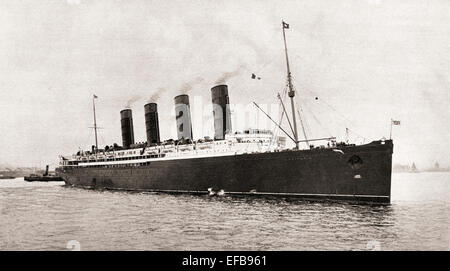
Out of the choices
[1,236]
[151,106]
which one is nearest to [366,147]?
[1,236]

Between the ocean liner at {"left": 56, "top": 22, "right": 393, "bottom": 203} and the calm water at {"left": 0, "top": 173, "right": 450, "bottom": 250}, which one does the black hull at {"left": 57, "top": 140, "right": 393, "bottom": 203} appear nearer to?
the ocean liner at {"left": 56, "top": 22, "right": 393, "bottom": 203}

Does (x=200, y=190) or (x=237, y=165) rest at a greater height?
(x=237, y=165)

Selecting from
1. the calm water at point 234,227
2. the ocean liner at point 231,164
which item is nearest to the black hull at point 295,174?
the ocean liner at point 231,164

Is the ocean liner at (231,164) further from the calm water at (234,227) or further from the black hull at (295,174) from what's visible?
the calm water at (234,227)

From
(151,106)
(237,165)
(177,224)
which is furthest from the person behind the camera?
(151,106)

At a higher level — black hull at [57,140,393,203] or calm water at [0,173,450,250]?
black hull at [57,140,393,203]

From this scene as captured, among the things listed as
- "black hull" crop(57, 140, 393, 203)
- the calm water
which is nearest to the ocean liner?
"black hull" crop(57, 140, 393, 203)
